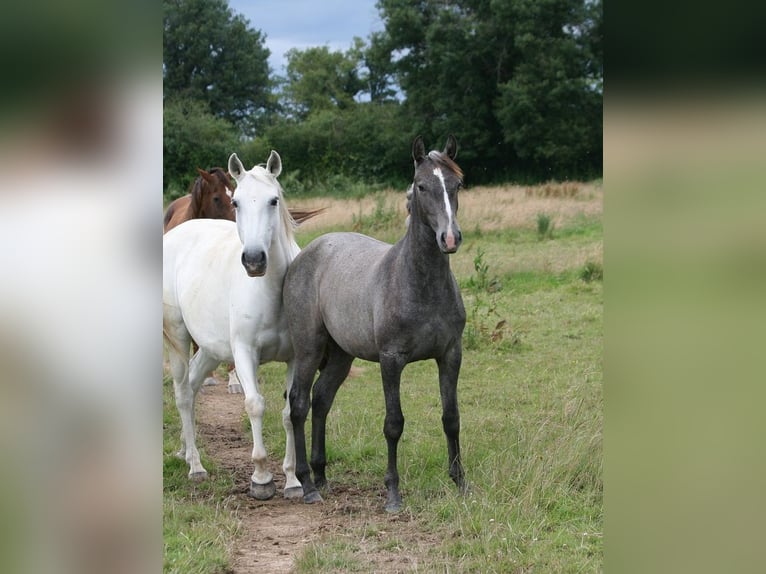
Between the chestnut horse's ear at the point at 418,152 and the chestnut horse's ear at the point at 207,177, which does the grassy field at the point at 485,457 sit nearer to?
the chestnut horse's ear at the point at 418,152

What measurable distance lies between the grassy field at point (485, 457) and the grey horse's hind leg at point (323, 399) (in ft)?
0.67

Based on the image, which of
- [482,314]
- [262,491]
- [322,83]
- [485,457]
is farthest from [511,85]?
[262,491]

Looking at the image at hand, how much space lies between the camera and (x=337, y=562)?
3482mm

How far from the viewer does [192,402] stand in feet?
16.6

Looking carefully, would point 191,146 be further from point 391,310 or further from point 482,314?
point 391,310

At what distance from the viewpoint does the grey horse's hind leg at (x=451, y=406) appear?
4.24 m

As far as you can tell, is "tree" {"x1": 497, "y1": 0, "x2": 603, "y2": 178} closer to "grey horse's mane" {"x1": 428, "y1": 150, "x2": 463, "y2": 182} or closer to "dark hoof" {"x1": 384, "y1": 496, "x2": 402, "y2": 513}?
"grey horse's mane" {"x1": 428, "y1": 150, "x2": 463, "y2": 182}

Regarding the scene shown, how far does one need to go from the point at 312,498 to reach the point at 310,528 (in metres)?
0.40

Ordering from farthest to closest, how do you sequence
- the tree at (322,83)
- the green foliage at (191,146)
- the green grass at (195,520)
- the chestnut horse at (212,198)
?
the tree at (322,83), the green foliage at (191,146), the chestnut horse at (212,198), the green grass at (195,520)

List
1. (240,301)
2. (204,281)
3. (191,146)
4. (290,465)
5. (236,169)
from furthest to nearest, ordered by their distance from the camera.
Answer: (191,146)
(204,281)
(290,465)
(240,301)
(236,169)

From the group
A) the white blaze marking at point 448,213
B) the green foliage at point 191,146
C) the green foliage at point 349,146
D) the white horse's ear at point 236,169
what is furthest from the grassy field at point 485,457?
the green foliage at point 349,146

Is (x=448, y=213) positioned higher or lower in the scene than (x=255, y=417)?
higher

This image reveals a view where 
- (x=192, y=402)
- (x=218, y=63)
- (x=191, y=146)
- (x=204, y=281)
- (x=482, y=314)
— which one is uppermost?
(x=218, y=63)

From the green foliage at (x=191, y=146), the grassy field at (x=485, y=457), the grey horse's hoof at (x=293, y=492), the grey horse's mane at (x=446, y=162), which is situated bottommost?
the grey horse's hoof at (x=293, y=492)
